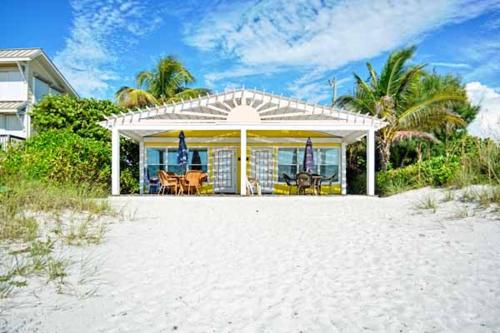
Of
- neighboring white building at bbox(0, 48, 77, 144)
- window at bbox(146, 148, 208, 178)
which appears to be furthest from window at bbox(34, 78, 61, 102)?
window at bbox(146, 148, 208, 178)

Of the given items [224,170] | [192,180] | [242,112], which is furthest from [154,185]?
[242,112]

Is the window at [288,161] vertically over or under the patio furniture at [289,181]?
over

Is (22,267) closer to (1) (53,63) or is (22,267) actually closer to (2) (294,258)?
(2) (294,258)

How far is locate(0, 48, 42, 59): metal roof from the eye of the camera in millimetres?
20094

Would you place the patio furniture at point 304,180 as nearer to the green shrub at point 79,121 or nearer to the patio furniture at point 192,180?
the patio furniture at point 192,180

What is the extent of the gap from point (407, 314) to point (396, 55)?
15.8 m

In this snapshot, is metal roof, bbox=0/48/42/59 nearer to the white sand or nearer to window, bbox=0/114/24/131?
window, bbox=0/114/24/131

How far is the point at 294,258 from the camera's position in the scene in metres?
5.20

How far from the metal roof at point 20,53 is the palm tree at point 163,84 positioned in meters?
4.82

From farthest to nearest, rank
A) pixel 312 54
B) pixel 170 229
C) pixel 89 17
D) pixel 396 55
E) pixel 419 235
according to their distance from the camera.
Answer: pixel 312 54 → pixel 396 55 → pixel 89 17 → pixel 170 229 → pixel 419 235

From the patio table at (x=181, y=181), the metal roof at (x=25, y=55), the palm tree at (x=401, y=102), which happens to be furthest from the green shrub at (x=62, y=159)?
the palm tree at (x=401, y=102)

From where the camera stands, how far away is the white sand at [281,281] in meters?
3.19

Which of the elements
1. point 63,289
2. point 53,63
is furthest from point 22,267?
point 53,63

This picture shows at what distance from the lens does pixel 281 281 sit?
4.29 m
